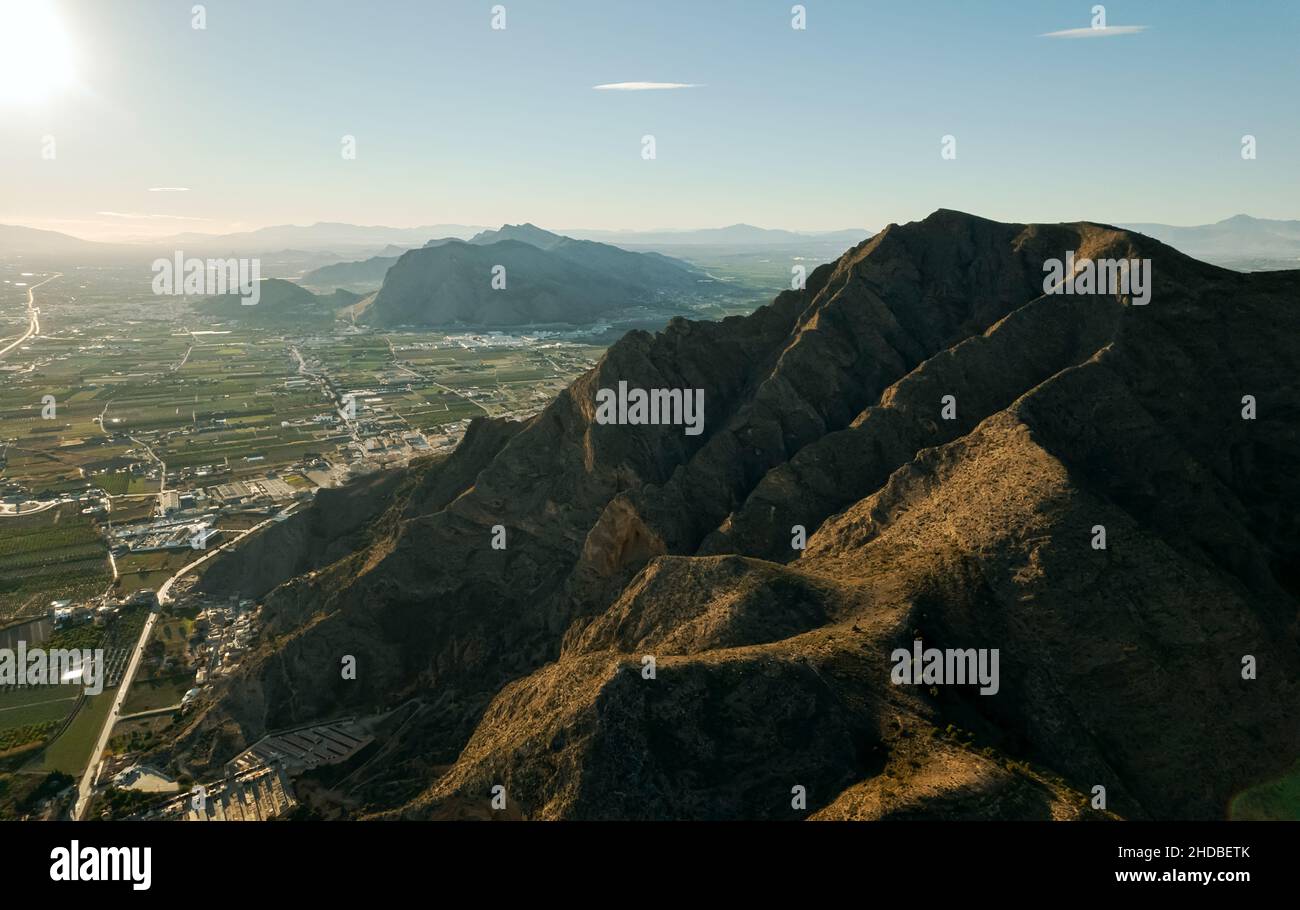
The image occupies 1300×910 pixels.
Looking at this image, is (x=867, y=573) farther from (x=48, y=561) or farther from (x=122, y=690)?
(x=48, y=561)

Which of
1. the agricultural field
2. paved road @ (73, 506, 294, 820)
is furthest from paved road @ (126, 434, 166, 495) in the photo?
paved road @ (73, 506, 294, 820)

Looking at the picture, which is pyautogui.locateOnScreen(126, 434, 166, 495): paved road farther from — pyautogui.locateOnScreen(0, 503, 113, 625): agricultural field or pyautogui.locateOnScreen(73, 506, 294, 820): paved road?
pyautogui.locateOnScreen(73, 506, 294, 820): paved road

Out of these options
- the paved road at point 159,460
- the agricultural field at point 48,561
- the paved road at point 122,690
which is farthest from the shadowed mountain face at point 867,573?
the paved road at point 159,460

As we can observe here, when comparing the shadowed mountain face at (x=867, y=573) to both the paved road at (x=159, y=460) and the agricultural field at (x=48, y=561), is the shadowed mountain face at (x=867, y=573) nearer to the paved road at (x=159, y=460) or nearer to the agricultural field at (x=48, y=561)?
the agricultural field at (x=48, y=561)

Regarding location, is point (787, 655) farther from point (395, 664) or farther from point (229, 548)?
point (229, 548)

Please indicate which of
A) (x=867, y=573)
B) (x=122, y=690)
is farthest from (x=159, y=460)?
(x=867, y=573)

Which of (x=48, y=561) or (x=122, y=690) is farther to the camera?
(x=48, y=561)
